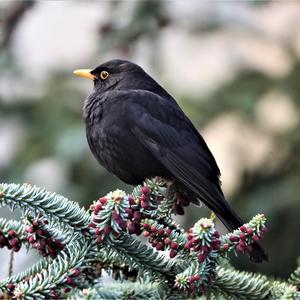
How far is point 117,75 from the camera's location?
199 inches

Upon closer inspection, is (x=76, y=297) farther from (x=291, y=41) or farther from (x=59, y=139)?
(x=291, y=41)

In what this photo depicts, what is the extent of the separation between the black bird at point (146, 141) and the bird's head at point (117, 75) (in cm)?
22

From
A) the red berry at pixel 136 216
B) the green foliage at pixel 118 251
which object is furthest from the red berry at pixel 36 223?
the red berry at pixel 136 216

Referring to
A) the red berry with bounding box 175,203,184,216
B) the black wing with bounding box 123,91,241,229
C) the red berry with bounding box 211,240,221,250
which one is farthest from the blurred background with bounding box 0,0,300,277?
the red berry with bounding box 211,240,221,250

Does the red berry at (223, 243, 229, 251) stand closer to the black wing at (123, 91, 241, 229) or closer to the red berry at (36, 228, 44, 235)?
the red berry at (36, 228, 44, 235)

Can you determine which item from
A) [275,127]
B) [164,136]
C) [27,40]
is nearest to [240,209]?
[275,127]

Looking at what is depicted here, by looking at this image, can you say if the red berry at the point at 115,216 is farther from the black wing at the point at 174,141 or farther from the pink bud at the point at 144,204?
the black wing at the point at 174,141

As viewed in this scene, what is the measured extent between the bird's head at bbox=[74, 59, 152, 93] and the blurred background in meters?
0.67

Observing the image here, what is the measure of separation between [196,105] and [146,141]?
1.41m

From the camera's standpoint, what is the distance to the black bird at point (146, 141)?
4309 millimetres

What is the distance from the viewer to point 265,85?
19.0 feet

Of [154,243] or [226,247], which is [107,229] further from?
[226,247]

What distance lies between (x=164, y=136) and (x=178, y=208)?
101 cm

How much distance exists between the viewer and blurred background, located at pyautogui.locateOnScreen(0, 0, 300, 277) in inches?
219
